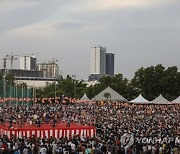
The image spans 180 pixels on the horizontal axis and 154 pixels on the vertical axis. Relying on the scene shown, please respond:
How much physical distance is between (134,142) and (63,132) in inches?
271

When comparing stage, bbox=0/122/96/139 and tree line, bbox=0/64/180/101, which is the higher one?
tree line, bbox=0/64/180/101

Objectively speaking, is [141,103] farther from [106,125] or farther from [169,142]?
[169,142]

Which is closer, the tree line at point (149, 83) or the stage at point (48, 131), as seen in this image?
the stage at point (48, 131)

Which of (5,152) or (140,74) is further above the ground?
(140,74)

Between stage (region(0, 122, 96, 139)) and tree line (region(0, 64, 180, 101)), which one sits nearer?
stage (region(0, 122, 96, 139))

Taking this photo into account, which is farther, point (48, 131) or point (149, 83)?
point (149, 83)

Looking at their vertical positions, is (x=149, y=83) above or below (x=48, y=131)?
above

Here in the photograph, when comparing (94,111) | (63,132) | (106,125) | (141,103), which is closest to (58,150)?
(63,132)

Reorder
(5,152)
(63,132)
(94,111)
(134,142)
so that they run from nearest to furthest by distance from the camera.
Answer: (5,152)
(134,142)
(63,132)
(94,111)

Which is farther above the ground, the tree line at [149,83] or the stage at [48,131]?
the tree line at [149,83]

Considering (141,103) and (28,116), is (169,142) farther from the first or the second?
(141,103)

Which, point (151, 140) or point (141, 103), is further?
point (141, 103)

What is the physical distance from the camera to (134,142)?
25.2 m

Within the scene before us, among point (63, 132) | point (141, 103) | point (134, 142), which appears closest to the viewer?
point (134, 142)
